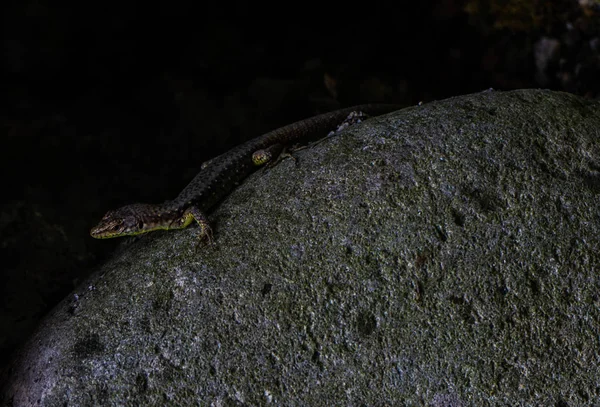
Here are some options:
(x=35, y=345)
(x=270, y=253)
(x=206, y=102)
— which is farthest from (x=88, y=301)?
(x=206, y=102)

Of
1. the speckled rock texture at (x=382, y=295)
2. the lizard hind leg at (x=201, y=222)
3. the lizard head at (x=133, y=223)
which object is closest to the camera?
the speckled rock texture at (x=382, y=295)

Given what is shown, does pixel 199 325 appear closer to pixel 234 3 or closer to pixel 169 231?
pixel 169 231

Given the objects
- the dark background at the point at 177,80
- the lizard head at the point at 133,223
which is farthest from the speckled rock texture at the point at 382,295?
the dark background at the point at 177,80

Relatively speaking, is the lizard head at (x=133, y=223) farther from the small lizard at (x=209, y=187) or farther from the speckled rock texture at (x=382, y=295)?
the speckled rock texture at (x=382, y=295)

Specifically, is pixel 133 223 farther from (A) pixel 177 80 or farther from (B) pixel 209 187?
(A) pixel 177 80

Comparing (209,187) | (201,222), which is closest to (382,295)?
(201,222)

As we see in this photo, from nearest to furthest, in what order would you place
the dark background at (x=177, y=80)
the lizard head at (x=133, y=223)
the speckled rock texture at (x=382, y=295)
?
the speckled rock texture at (x=382, y=295) < the lizard head at (x=133, y=223) < the dark background at (x=177, y=80)
